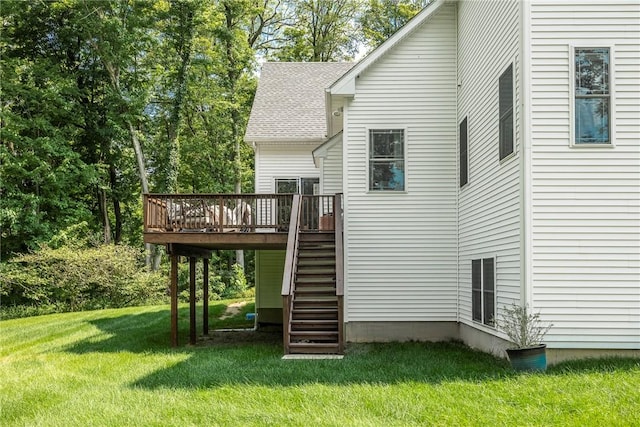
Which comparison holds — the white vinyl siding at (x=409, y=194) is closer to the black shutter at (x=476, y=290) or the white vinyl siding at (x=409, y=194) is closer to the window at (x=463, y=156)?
the window at (x=463, y=156)

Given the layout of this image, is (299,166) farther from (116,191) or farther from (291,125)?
(116,191)

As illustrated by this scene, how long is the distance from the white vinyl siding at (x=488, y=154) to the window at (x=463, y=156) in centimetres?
18

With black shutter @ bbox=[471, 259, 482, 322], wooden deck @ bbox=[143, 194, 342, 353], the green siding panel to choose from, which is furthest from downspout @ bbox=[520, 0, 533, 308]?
the green siding panel

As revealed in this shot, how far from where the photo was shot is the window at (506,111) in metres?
8.08

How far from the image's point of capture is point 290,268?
10062mm

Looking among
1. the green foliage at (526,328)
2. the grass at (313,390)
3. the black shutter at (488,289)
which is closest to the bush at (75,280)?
the grass at (313,390)

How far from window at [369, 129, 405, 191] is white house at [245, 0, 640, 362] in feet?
0.07

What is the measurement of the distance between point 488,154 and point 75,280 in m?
16.7

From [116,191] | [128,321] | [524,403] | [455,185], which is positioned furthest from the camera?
[116,191]

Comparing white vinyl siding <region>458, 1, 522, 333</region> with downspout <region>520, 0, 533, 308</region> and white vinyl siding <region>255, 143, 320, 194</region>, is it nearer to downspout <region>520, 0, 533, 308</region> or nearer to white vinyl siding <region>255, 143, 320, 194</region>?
downspout <region>520, 0, 533, 308</region>

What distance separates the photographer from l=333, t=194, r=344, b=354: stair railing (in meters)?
9.51

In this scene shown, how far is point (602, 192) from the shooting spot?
7.38 metres

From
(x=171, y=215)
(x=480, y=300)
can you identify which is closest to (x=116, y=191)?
(x=171, y=215)

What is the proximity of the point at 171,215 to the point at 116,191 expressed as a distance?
54.1 feet
